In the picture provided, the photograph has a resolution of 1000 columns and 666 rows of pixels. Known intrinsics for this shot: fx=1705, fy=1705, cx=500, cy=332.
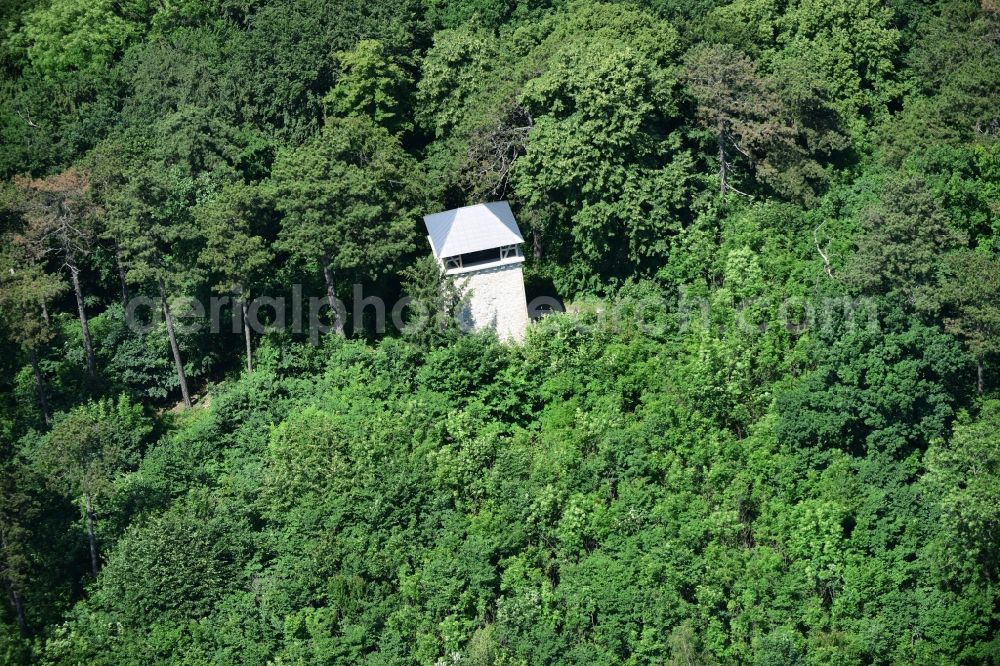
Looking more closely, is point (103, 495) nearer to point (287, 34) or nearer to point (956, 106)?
point (287, 34)

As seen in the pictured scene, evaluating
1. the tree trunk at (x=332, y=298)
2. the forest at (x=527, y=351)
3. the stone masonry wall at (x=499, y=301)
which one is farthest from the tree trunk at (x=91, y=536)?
the stone masonry wall at (x=499, y=301)

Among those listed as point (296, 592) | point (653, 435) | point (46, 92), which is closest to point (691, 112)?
point (653, 435)

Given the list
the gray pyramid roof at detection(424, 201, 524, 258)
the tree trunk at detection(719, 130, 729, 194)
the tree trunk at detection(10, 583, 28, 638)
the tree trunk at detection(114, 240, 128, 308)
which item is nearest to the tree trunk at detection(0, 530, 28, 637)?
the tree trunk at detection(10, 583, 28, 638)

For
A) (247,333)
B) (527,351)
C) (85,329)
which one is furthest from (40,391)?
(527,351)

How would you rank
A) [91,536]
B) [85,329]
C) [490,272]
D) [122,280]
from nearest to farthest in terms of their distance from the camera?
[91,536] < [490,272] < [85,329] < [122,280]

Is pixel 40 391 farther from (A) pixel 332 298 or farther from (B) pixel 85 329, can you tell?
(A) pixel 332 298

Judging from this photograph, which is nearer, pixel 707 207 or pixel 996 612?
pixel 996 612
